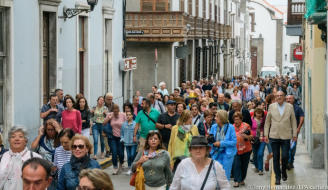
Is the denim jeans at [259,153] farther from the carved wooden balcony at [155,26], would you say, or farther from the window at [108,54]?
the carved wooden balcony at [155,26]

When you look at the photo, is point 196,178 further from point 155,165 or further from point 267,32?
point 267,32

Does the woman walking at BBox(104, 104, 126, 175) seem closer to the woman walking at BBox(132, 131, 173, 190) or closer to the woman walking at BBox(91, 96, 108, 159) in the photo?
the woman walking at BBox(91, 96, 108, 159)

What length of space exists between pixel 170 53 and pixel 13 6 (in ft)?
63.7

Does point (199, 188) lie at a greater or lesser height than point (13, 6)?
lesser

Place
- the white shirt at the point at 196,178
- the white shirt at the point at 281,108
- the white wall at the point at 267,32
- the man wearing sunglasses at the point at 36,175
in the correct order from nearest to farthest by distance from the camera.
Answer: the man wearing sunglasses at the point at 36,175, the white shirt at the point at 196,178, the white shirt at the point at 281,108, the white wall at the point at 267,32

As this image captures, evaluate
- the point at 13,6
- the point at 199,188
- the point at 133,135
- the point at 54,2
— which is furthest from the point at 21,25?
the point at 199,188

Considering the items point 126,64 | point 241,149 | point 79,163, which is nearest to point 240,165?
point 241,149

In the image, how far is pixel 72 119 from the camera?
586 inches

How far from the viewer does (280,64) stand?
91812 millimetres

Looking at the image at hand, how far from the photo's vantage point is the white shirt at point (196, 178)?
24.7ft

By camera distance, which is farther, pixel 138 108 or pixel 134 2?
pixel 134 2

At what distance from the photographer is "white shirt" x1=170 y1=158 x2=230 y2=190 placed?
754 centimetres

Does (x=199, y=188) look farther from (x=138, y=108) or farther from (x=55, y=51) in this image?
(x=55, y=51)

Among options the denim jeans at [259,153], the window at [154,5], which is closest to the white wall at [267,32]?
the window at [154,5]
